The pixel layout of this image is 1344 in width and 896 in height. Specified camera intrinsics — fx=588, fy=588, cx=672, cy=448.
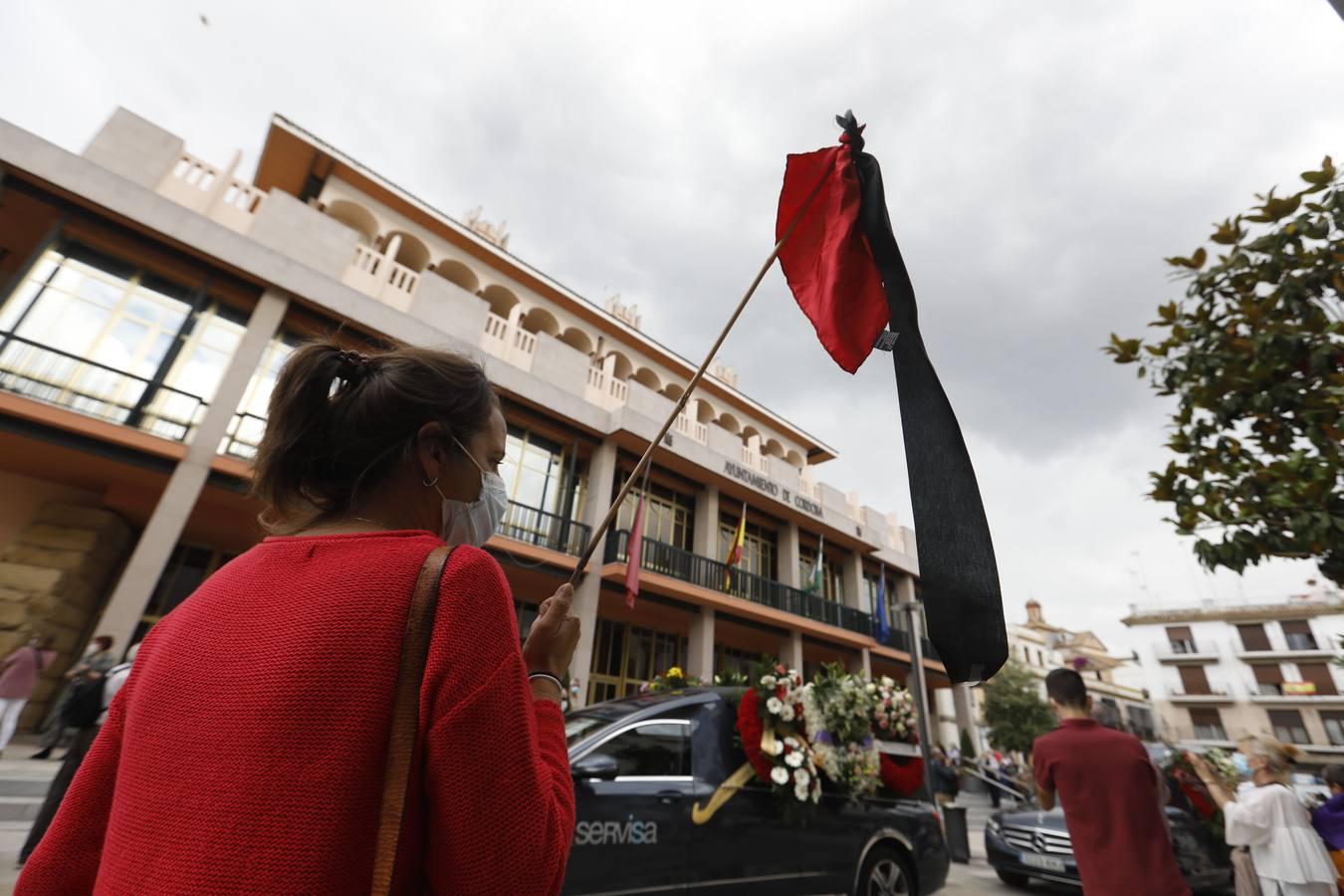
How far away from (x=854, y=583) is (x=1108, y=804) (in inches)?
683

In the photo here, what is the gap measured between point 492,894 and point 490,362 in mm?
12148

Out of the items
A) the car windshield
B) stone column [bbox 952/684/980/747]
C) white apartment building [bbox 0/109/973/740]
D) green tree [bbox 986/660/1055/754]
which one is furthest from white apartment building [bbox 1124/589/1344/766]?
the car windshield

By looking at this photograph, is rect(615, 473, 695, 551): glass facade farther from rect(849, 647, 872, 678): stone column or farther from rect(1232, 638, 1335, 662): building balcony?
rect(1232, 638, 1335, 662): building balcony

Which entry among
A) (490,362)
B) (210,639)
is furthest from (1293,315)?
(490,362)

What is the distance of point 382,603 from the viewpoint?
2.85 feet

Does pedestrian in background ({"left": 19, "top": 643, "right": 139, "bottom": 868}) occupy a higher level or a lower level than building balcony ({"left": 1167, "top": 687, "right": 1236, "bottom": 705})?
lower

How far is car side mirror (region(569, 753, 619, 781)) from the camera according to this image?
11.7 ft

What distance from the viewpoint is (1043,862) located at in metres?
6.55

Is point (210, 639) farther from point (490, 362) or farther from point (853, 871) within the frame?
point (490, 362)

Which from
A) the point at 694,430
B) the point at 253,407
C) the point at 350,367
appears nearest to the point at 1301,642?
the point at 694,430

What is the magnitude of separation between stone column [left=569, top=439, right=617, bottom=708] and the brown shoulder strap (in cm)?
1098

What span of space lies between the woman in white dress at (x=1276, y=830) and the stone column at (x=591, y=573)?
Answer: 30.2ft

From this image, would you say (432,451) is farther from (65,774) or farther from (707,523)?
(707,523)

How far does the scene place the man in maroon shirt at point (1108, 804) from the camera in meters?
3.10
